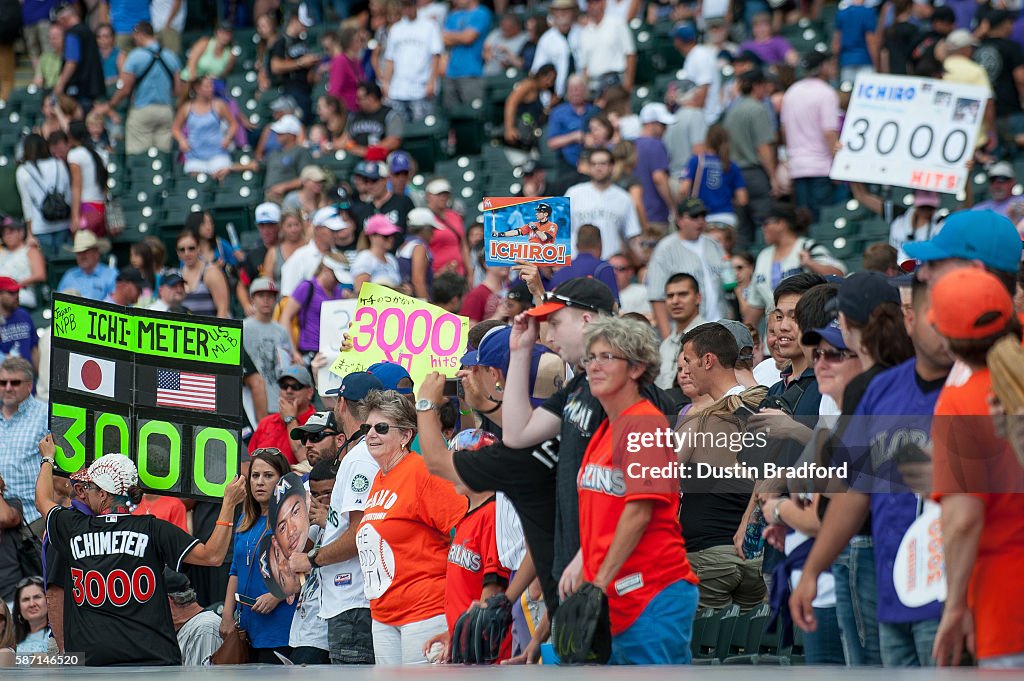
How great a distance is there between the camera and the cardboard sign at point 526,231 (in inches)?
318

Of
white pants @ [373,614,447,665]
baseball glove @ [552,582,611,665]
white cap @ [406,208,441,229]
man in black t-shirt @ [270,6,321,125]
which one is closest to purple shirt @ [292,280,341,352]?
white cap @ [406,208,441,229]

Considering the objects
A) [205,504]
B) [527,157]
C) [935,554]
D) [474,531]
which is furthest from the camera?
[527,157]

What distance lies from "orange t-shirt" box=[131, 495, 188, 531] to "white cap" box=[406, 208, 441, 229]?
5056 millimetres

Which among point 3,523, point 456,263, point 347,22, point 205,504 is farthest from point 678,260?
point 347,22

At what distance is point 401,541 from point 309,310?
17.7 ft

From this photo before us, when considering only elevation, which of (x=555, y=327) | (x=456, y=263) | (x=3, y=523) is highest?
(x=555, y=327)

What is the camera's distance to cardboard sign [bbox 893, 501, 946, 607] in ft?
15.9

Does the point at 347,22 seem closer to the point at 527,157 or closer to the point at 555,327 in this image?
the point at 527,157

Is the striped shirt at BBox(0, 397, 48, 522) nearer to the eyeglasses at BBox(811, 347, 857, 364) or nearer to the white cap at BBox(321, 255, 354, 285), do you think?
the white cap at BBox(321, 255, 354, 285)

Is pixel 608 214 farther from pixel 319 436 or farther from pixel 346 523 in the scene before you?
pixel 346 523

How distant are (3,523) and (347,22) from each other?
11868 millimetres

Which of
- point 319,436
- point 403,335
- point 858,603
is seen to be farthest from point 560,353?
point 403,335

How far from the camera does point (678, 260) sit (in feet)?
39.5

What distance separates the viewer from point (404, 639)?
7477mm
